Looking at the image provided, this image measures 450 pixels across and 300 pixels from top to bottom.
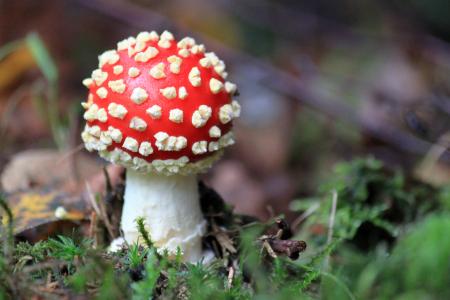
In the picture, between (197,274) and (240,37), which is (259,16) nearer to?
(240,37)

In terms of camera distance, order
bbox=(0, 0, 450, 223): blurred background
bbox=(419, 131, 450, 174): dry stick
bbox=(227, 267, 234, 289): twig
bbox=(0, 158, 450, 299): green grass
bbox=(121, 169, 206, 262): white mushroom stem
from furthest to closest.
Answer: bbox=(0, 0, 450, 223): blurred background, bbox=(419, 131, 450, 174): dry stick, bbox=(121, 169, 206, 262): white mushroom stem, bbox=(227, 267, 234, 289): twig, bbox=(0, 158, 450, 299): green grass

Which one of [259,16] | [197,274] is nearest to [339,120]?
[259,16]

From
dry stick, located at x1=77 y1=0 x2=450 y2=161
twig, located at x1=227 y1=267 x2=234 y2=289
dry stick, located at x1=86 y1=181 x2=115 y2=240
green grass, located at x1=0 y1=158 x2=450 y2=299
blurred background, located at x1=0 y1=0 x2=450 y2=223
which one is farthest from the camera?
dry stick, located at x1=77 y1=0 x2=450 y2=161

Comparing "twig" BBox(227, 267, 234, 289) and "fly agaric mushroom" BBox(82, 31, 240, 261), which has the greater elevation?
"fly agaric mushroom" BBox(82, 31, 240, 261)

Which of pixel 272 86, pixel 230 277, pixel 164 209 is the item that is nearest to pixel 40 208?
pixel 164 209

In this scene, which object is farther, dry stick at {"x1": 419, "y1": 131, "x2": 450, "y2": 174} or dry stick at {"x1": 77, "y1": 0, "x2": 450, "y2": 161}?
dry stick at {"x1": 77, "y1": 0, "x2": 450, "y2": 161}

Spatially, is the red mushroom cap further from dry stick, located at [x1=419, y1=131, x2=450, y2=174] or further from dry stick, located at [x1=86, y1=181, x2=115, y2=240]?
dry stick, located at [x1=419, y1=131, x2=450, y2=174]

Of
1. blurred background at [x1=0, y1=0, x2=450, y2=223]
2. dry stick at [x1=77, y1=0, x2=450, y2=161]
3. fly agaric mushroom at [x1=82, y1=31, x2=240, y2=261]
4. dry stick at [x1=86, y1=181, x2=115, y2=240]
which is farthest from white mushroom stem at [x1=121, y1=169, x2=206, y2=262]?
dry stick at [x1=77, y1=0, x2=450, y2=161]

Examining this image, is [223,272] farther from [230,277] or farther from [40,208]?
[40,208]
